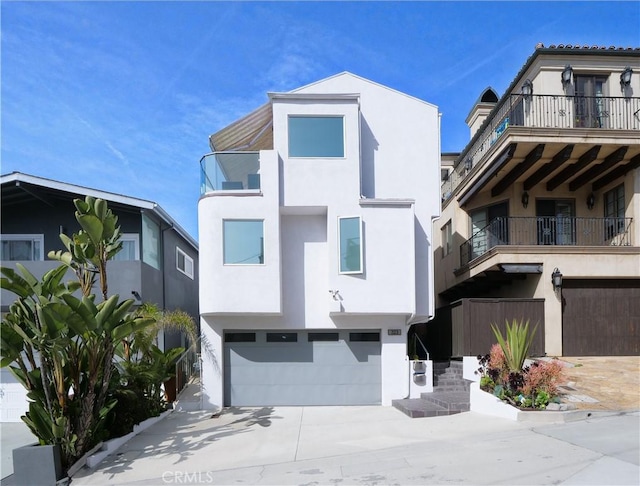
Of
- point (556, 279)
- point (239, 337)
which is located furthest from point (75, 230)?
point (556, 279)

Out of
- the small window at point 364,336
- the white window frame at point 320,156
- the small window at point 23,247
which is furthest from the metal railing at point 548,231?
the small window at point 23,247

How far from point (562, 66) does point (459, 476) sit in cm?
1420

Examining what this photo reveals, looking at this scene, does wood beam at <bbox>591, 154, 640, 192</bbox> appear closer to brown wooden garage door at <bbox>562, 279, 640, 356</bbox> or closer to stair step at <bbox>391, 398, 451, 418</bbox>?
brown wooden garage door at <bbox>562, 279, 640, 356</bbox>

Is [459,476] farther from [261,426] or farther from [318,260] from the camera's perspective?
[318,260]

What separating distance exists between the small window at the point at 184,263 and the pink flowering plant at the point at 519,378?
12539 mm

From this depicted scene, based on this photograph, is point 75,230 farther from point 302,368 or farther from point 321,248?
point 302,368

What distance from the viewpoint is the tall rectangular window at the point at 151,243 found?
15.7 metres

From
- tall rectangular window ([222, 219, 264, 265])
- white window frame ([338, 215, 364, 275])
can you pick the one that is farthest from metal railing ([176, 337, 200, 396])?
white window frame ([338, 215, 364, 275])

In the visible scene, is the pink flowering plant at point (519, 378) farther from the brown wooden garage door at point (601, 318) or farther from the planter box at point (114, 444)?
the planter box at point (114, 444)

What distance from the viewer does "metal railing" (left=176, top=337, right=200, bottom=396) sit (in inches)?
541

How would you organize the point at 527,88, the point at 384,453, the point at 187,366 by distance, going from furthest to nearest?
1. the point at 527,88
2. the point at 187,366
3. the point at 384,453

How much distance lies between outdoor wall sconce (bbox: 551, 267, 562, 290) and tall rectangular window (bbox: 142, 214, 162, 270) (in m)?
12.5

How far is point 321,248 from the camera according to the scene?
1398 cm

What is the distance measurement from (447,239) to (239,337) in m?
10.8
